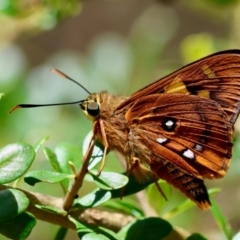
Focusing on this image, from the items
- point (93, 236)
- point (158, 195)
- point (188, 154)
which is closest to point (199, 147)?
point (188, 154)

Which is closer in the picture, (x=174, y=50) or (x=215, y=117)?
(x=215, y=117)

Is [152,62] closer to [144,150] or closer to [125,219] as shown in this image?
[144,150]

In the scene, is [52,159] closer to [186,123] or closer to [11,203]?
[11,203]

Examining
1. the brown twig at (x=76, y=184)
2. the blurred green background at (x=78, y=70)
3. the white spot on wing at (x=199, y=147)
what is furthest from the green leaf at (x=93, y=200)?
the blurred green background at (x=78, y=70)

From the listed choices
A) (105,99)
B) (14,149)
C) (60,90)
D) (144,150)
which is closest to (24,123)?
(60,90)

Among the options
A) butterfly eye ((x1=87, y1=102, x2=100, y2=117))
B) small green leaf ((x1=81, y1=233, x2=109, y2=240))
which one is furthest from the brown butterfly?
small green leaf ((x1=81, y1=233, x2=109, y2=240))

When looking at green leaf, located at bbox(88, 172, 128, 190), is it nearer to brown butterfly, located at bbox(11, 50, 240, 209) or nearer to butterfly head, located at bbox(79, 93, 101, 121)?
brown butterfly, located at bbox(11, 50, 240, 209)

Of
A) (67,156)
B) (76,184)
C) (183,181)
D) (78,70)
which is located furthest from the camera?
(78,70)
